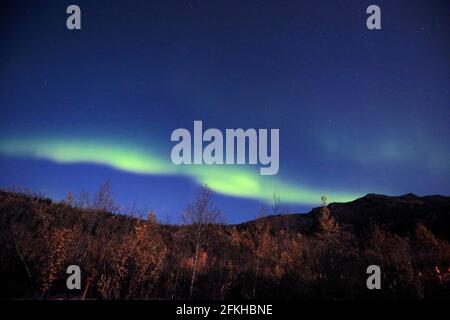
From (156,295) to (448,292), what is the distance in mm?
17351

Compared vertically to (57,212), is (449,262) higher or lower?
lower

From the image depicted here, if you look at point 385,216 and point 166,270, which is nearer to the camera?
point 166,270

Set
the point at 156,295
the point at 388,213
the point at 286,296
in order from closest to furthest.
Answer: the point at 156,295 < the point at 286,296 < the point at 388,213

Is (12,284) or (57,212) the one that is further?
(57,212)

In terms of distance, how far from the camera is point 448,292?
→ 1656 centimetres

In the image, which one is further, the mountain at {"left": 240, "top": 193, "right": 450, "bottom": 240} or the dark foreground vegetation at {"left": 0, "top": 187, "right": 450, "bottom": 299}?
the mountain at {"left": 240, "top": 193, "right": 450, "bottom": 240}

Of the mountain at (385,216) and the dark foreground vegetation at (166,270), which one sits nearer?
the dark foreground vegetation at (166,270)
